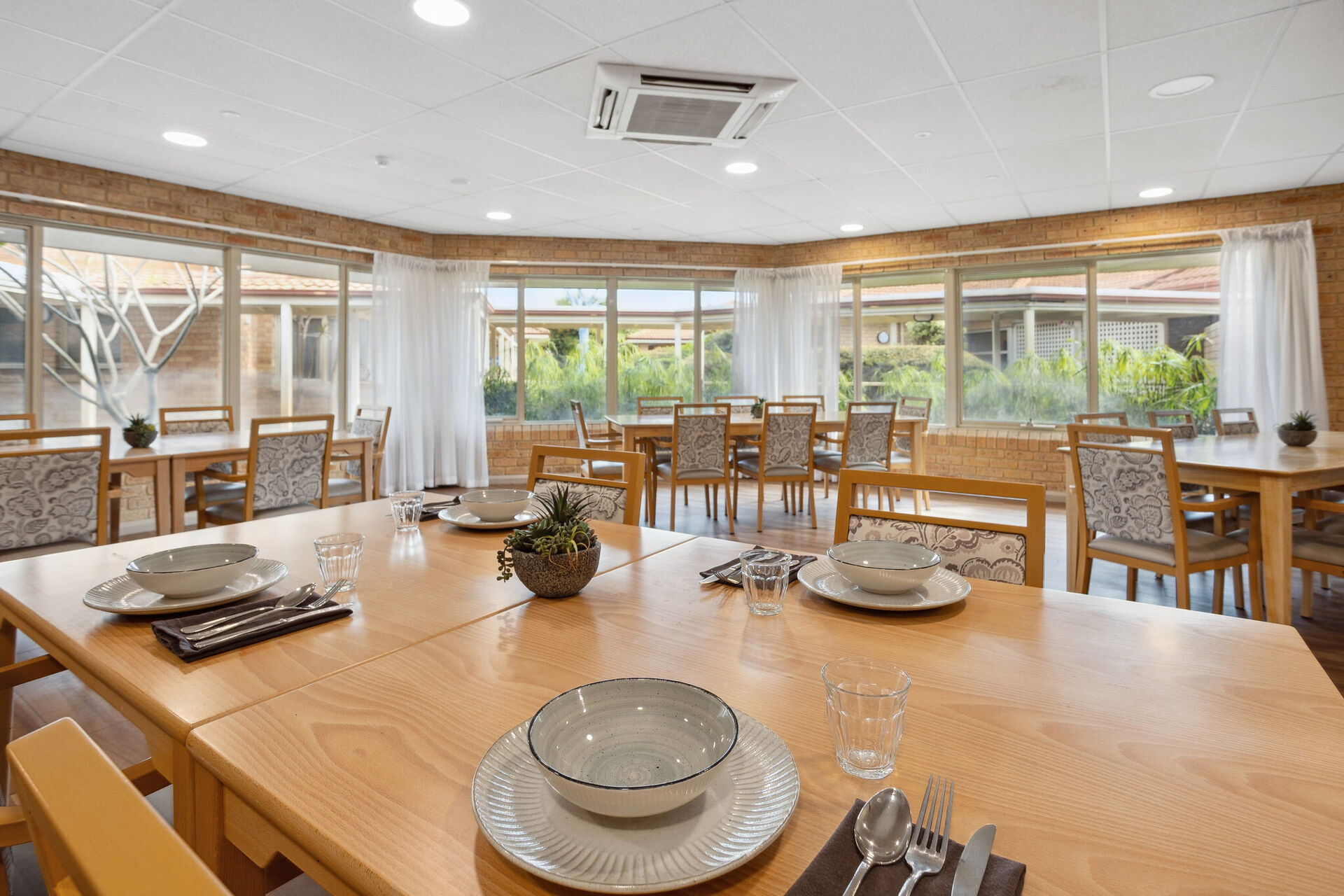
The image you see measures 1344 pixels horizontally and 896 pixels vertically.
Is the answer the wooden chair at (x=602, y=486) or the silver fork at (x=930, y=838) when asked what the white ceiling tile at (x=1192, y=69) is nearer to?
the wooden chair at (x=602, y=486)

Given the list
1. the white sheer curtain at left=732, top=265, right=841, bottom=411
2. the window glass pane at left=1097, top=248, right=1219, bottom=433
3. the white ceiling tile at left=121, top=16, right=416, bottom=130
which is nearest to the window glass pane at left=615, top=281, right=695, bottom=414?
the white sheer curtain at left=732, top=265, right=841, bottom=411

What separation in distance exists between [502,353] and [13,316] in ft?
11.5

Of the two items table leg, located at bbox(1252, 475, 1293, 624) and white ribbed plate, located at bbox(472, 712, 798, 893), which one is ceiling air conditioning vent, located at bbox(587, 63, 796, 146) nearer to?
table leg, located at bbox(1252, 475, 1293, 624)

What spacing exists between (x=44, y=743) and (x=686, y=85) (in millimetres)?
3205

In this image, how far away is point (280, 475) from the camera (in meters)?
3.09

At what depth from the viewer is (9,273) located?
163 inches

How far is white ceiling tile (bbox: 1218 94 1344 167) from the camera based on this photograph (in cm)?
338

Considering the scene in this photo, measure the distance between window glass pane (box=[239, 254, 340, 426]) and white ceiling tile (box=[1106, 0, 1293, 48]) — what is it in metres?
5.62

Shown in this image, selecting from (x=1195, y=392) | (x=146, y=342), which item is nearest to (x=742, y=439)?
(x=1195, y=392)

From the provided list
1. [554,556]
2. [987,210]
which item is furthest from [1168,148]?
[554,556]

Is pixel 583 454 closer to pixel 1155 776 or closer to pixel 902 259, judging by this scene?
pixel 1155 776

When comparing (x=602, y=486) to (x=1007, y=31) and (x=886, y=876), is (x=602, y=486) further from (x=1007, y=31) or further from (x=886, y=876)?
(x=1007, y=31)

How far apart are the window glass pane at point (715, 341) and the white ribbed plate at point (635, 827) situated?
6519mm

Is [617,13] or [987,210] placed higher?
[987,210]
